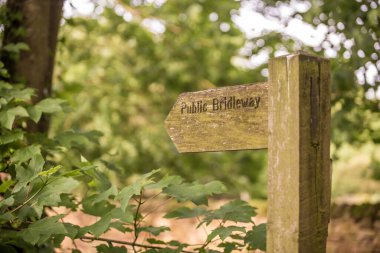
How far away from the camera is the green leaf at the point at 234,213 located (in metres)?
2.25

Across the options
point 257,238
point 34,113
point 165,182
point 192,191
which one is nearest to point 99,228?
point 165,182

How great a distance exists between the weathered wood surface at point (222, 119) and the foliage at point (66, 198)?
0.75 feet

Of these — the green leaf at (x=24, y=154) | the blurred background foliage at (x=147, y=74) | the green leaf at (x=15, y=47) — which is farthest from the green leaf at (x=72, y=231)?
the blurred background foliage at (x=147, y=74)

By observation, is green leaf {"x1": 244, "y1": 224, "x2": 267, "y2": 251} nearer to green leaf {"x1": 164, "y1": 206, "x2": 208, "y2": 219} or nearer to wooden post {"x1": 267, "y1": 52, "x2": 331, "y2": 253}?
green leaf {"x1": 164, "y1": 206, "x2": 208, "y2": 219}

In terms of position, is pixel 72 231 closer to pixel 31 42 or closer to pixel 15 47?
pixel 15 47

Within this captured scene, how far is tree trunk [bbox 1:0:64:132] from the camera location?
10.8ft

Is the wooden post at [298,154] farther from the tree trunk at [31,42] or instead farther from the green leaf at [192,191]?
the tree trunk at [31,42]

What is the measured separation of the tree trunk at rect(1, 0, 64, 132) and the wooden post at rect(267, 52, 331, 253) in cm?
203

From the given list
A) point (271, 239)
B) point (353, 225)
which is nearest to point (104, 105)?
point (353, 225)

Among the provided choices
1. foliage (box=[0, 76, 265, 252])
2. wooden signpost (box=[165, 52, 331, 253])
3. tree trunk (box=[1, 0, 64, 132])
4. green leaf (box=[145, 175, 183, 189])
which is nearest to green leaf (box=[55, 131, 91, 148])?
foliage (box=[0, 76, 265, 252])

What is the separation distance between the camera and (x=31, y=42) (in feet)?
11.0

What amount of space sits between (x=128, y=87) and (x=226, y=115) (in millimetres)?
6886

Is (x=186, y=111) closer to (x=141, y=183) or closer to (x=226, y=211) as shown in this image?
(x=141, y=183)

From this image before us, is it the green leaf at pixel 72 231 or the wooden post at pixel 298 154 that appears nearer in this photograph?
the wooden post at pixel 298 154
